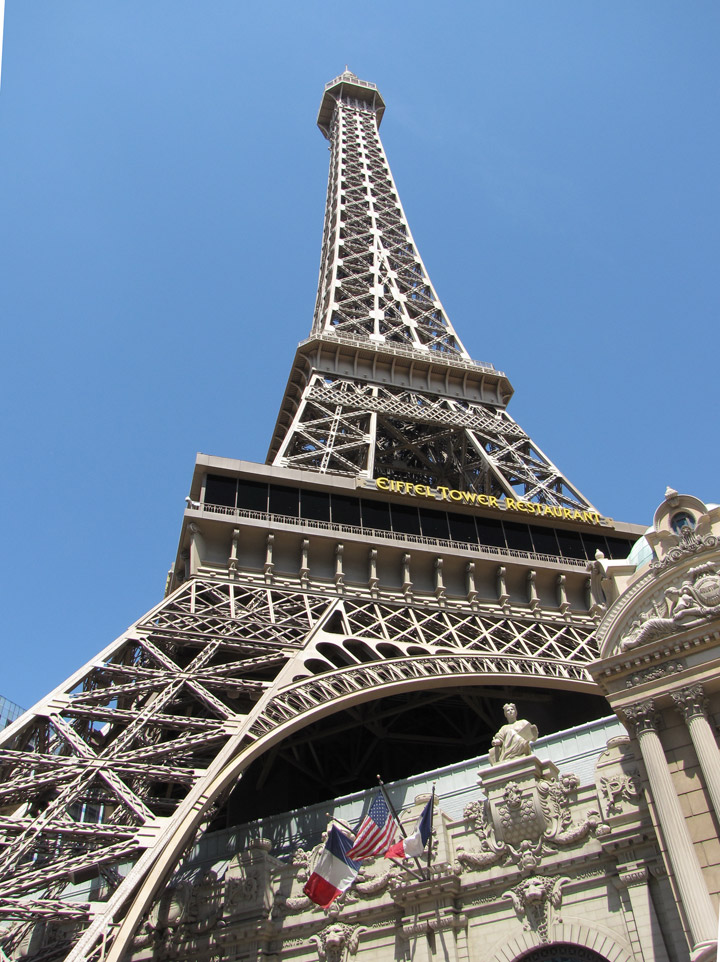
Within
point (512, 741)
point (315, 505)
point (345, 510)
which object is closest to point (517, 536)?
point (345, 510)

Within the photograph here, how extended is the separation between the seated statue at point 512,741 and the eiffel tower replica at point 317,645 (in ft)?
13.8

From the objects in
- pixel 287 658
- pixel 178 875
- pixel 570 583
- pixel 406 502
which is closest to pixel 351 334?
pixel 406 502

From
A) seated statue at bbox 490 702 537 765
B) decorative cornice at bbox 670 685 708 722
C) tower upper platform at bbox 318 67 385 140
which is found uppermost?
tower upper platform at bbox 318 67 385 140

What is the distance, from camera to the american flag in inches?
954

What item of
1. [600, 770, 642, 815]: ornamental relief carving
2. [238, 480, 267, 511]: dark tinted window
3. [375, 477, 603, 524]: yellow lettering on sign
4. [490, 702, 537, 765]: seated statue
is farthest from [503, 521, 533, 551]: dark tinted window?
[600, 770, 642, 815]: ornamental relief carving

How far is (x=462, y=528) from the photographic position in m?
44.2

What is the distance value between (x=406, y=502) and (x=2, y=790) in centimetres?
2441

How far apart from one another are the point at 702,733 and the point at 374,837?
9443 millimetres

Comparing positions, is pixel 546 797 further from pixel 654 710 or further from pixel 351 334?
pixel 351 334

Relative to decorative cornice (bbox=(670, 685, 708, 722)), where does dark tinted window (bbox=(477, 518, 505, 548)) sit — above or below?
above

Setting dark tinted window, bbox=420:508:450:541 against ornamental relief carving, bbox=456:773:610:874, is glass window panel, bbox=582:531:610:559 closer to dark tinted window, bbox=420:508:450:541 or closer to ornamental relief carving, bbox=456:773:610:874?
dark tinted window, bbox=420:508:450:541

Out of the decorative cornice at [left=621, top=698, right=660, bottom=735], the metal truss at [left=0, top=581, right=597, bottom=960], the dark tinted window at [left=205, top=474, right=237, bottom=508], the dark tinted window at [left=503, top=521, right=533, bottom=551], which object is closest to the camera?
the decorative cornice at [left=621, top=698, right=660, bottom=735]

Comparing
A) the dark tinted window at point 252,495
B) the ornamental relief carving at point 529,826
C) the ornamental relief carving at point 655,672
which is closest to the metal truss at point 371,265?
the dark tinted window at point 252,495

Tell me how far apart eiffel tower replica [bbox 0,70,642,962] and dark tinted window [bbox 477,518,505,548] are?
0.12 meters
